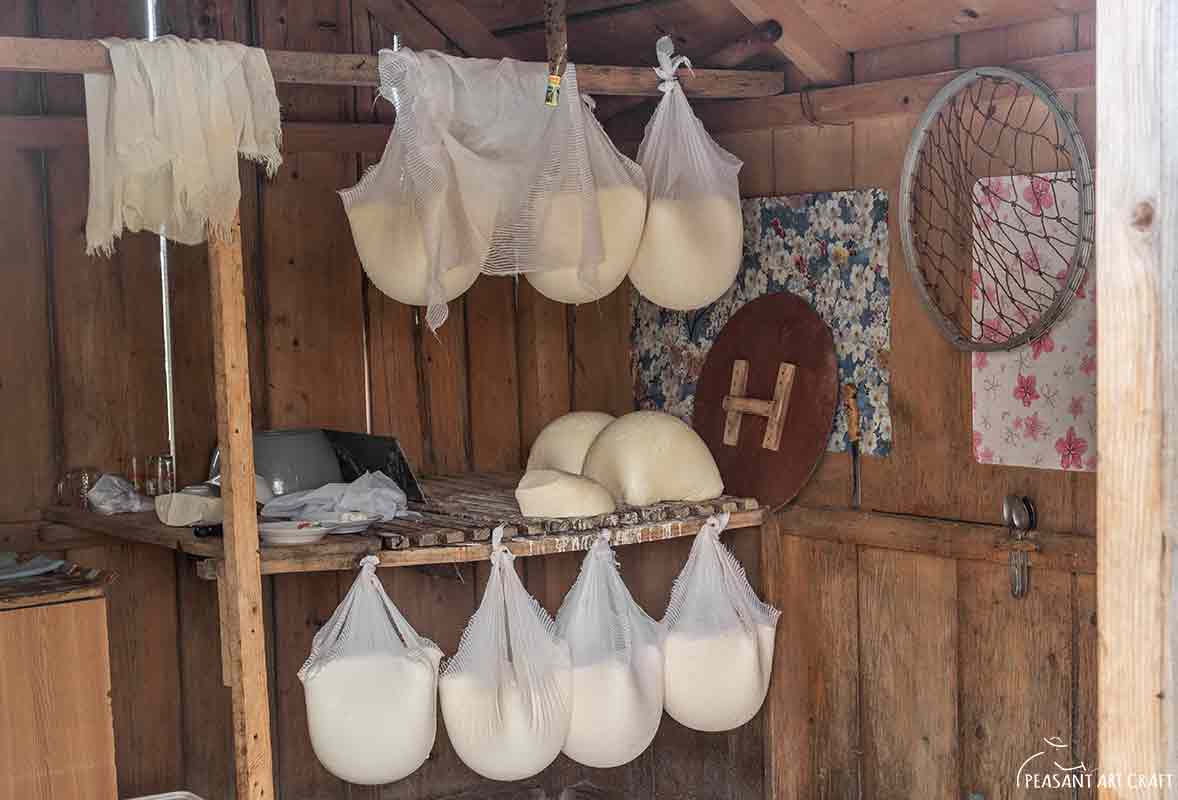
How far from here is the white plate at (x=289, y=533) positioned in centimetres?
340

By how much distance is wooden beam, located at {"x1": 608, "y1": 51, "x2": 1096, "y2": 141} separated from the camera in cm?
325

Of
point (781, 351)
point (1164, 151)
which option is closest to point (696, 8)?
point (781, 351)

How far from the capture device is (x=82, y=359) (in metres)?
4.07

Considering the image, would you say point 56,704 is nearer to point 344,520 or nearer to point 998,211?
point 344,520

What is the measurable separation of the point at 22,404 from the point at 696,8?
2171 millimetres

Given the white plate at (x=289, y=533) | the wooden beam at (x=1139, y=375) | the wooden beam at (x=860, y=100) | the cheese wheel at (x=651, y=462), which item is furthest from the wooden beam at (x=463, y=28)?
the wooden beam at (x=1139, y=375)

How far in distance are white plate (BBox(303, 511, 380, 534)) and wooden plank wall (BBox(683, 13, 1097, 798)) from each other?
122 cm

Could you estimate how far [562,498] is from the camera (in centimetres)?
368

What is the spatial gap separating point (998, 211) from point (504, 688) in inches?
65.4

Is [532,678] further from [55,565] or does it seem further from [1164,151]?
[1164,151]

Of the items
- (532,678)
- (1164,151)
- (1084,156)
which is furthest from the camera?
(532,678)

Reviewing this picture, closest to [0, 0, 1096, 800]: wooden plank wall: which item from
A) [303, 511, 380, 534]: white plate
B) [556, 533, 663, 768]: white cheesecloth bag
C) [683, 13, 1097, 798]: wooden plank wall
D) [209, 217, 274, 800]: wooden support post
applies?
[683, 13, 1097, 798]: wooden plank wall

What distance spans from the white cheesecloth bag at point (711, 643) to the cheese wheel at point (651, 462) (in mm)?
125

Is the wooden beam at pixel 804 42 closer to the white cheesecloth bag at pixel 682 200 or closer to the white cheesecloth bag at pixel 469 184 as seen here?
the white cheesecloth bag at pixel 682 200
